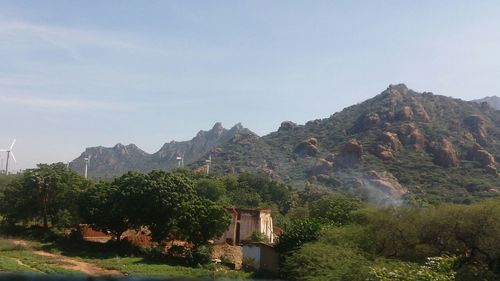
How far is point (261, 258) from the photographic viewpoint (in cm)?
4794

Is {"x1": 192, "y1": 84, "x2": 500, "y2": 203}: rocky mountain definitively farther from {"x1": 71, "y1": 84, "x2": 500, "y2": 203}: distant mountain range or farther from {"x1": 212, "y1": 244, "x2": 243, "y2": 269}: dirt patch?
{"x1": 212, "y1": 244, "x2": 243, "y2": 269}: dirt patch

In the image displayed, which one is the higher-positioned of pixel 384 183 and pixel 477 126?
pixel 477 126

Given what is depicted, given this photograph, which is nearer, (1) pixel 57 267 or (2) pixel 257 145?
(1) pixel 57 267

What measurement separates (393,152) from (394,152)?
1.06 ft

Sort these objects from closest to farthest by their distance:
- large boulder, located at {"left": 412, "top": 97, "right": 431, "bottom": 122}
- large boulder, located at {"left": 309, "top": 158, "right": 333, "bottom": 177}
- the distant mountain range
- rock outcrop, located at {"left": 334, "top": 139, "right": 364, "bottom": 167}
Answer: the distant mountain range
rock outcrop, located at {"left": 334, "top": 139, "right": 364, "bottom": 167}
large boulder, located at {"left": 309, "top": 158, "right": 333, "bottom": 177}
large boulder, located at {"left": 412, "top": 97, "right": 431, "bottom": 122}

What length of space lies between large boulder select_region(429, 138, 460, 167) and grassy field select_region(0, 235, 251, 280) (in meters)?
79.0

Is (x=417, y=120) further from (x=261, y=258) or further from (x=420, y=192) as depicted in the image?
(x=261, y=258)

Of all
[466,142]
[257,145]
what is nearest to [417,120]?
[466,142]

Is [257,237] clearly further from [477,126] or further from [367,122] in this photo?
[477,126]

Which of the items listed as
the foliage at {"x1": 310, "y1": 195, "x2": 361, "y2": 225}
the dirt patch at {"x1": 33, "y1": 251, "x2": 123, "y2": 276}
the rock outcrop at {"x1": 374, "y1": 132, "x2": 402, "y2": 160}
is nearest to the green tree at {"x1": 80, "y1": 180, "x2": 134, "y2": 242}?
the dirt patch at {"x1": 33, "y1": 251, "x2": 123, "y2": 276}

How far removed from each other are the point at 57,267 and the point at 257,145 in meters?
112

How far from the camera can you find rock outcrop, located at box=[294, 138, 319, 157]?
132375 millimetres

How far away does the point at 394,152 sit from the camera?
120 meters

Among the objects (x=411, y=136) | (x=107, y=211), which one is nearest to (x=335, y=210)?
(x=107, y=211)
